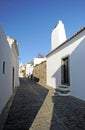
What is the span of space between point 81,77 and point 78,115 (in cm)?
385

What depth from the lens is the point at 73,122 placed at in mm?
5316

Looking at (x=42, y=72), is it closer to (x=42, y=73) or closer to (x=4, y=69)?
(x=42, y=73)

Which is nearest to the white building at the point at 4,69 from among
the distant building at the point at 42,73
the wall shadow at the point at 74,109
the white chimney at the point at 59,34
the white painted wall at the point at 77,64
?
the wall shadow at the point at 74,109

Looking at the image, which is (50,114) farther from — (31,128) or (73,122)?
(31,128)

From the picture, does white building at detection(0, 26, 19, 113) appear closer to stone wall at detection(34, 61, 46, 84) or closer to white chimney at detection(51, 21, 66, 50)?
white chimney at detection(51, 21, 66, 50)

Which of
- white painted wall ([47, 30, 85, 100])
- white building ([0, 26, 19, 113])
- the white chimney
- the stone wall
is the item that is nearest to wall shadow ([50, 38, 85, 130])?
white painted wall ([47, 30, 85, 100])

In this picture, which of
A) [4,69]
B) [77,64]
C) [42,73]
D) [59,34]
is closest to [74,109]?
[4,69]

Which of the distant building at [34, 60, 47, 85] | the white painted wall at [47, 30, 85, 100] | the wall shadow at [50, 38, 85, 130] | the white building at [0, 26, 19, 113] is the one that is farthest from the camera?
the distant building at [34, 60, 47, 85]

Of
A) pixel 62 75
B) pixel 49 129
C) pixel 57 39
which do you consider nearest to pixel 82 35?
pixel 62 75

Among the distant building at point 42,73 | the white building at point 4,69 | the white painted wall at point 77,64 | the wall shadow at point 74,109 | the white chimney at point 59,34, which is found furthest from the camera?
the distant building at point 42,73

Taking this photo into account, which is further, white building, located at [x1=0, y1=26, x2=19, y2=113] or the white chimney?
the white chimney

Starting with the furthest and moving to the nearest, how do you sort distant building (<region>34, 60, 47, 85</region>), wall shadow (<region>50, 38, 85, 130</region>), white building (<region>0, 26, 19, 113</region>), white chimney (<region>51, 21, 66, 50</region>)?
distant building (<region>34, 60, 47, 85</region>) < white chimney (<region>51, 21, 66, 50</region>) < white building (<region>0, 26, 19, 113</region>) < wall shadow (<region>50, 38, 85, 130</region>)

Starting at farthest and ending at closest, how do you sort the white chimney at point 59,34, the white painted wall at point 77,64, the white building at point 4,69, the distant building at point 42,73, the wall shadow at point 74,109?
the distant building at point 42,73
the white chimney at point 59,34
the white painted wall at point 77,64
the white building at point 4,69
the wall shadow at point 74,109

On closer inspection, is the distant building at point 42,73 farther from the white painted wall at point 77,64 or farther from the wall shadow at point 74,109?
the wall shadow at point 74,109
